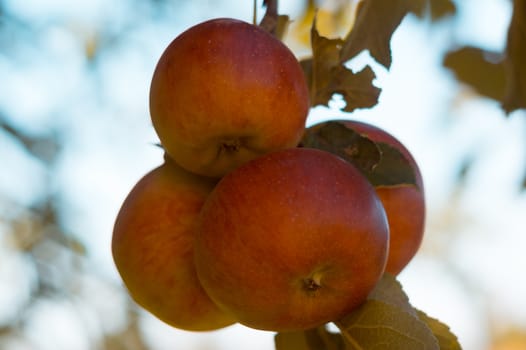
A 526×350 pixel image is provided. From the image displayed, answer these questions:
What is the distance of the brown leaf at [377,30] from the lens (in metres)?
1.44

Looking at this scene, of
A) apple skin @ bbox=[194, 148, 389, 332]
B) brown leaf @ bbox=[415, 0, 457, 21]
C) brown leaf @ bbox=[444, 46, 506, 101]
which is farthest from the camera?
brown leaf @ bbox=[444, 46, 506, 101]

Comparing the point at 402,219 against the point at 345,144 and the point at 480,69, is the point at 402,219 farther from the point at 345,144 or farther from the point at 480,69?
the point at 480,69

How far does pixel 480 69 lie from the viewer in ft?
7.49

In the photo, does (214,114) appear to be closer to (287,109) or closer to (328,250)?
(287,109)

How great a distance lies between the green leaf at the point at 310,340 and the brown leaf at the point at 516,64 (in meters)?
0.82

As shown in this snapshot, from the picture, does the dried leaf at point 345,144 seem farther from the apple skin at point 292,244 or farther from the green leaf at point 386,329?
the green leaf at point 386,329

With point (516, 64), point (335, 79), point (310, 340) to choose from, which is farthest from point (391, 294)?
point (516, 64)

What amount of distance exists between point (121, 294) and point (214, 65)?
7.60ft

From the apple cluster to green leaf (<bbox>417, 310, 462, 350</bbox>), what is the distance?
0.11 metres

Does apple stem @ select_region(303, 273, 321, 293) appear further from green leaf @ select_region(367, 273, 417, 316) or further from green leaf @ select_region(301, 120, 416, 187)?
green leaf @ select_region(301, 120, 416, 187)

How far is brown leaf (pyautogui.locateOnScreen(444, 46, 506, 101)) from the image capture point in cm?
224

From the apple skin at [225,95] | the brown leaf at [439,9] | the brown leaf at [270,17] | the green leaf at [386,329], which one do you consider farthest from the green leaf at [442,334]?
the brown leaf at [439,9]

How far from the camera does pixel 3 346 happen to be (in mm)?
3037

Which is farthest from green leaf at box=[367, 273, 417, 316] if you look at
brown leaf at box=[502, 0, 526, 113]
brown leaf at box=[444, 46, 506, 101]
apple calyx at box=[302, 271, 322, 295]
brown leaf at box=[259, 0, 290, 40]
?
brown leaf at box=[444, 46, 506, 101]
